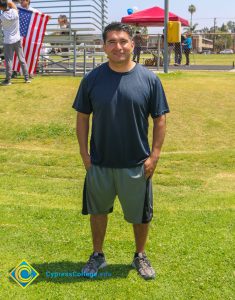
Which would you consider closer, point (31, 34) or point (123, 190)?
point (123, 190)

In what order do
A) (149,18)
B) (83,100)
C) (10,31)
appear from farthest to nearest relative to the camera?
1. (149,18)
2. (10,31)
3. (83,100)

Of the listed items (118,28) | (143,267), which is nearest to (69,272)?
(143,267)

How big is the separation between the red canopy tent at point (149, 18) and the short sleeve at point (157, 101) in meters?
16.8

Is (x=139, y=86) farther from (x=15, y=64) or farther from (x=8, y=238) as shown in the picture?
(x=15, y=64)

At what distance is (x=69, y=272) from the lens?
3.49 m

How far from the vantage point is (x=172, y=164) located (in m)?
7.02

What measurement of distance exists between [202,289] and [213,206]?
1.86 m

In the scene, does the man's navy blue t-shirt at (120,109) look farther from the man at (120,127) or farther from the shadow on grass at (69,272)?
the shadow on grass at (69,272)

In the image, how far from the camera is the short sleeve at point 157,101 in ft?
10.2

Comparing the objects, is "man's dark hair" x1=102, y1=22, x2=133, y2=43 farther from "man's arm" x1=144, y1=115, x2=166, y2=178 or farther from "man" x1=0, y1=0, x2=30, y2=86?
"man" x1=0, y1=0, x2=30, y2=86

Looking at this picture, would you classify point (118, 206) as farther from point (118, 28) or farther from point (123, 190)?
point (118, 28)

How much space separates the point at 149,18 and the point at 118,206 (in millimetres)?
15999

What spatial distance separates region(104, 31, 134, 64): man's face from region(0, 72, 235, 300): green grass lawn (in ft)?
5.40

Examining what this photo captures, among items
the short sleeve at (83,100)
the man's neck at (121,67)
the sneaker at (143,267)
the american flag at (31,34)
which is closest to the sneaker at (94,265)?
the sneaker at (143,267)
